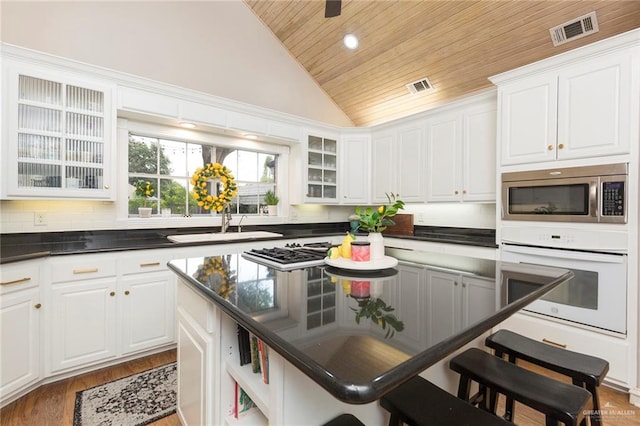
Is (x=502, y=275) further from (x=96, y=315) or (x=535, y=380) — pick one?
(x=96, y=315)

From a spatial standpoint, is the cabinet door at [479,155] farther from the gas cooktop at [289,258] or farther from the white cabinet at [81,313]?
the white cabinet at [81,313]

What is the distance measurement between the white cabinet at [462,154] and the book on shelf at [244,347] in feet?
9.20

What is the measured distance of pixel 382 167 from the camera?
13.6 ft

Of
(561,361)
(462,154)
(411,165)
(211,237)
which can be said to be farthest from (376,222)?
(411,165)

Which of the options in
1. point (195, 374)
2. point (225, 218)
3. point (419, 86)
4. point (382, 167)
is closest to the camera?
point (195, 374)

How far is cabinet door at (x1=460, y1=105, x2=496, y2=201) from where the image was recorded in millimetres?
2994

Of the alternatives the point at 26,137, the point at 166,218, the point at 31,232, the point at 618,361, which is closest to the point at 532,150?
the point at 618,361

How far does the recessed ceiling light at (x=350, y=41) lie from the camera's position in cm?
355

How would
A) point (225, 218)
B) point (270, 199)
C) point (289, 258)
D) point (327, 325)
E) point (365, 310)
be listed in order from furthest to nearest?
point (270, 199), point (225, 218), point (289, 258), point (365, 310), point (327, 325)

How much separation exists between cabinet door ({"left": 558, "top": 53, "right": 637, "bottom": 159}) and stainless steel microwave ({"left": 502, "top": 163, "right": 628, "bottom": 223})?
14cm

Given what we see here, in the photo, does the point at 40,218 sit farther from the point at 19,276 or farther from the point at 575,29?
the point at 575,29

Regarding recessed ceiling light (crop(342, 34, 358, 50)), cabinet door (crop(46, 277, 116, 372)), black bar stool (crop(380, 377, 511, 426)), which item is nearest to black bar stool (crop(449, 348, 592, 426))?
black bar stool (crop(380, 377, 511, 426))

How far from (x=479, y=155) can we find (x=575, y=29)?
4.05ft

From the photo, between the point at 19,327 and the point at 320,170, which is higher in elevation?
the point at 320,170
